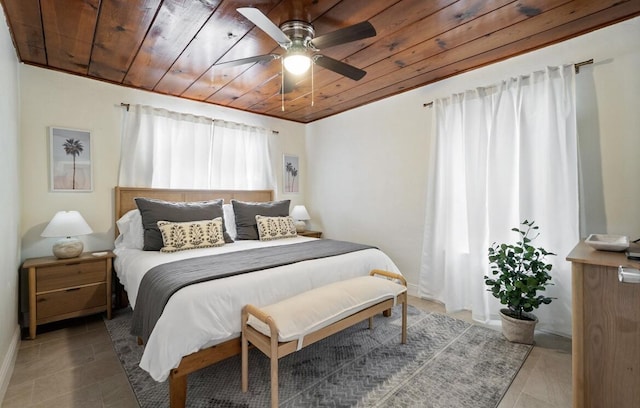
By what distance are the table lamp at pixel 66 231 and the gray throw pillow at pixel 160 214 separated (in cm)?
49

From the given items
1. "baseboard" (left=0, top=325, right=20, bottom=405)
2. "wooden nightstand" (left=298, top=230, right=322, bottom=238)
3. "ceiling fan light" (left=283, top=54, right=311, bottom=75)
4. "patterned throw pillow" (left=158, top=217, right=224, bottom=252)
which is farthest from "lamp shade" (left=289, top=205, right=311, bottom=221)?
"baseboard" (left=0, top=325, right=20, bottom=405)

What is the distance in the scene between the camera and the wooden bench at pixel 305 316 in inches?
60.2

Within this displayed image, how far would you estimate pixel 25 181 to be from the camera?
2.64 metres

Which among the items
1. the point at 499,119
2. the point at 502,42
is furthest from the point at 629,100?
the point at 502,42

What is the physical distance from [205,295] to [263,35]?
187 cm

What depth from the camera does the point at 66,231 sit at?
101 inches

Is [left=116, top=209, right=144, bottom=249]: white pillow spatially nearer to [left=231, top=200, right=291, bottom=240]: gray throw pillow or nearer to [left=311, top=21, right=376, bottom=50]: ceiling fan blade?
[left=231, top=200, right=291, bottom=240]: gray throw pillow

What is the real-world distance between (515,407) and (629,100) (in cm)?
227

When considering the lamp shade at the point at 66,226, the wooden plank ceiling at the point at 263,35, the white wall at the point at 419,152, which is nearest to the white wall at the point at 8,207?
the lamp shade at the point at 66,226

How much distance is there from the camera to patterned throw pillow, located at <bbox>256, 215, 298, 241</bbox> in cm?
328

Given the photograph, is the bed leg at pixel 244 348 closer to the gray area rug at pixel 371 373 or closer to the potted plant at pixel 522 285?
the gray area rug at pixel 371 373

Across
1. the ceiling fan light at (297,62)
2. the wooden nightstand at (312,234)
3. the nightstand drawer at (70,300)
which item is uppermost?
the ceiling fan light at (297,62)

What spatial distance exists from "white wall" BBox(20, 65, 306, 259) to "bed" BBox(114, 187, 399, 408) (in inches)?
13.9

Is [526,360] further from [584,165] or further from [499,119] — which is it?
[499,119]
